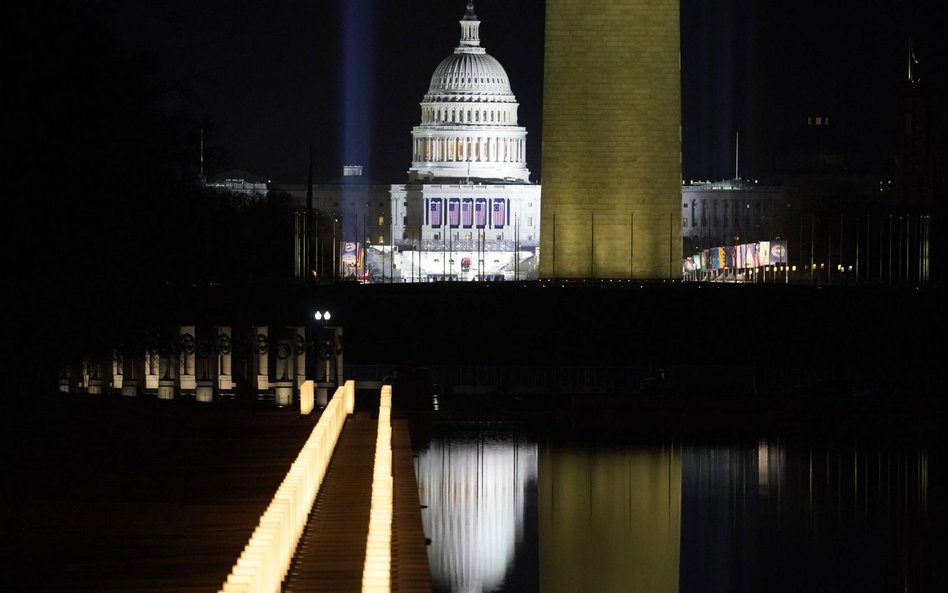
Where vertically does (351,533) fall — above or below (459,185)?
below

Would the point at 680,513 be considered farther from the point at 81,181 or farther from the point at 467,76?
the point at 467,76

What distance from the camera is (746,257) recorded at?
285ft

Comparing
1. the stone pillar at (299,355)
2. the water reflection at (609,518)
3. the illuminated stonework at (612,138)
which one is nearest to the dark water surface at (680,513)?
the water reflection at (609,518)

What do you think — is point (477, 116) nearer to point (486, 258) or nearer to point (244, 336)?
point (486, 258)

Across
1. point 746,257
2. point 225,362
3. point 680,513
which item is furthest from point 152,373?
point 746,257

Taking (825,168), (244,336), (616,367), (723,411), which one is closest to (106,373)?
(244,336)

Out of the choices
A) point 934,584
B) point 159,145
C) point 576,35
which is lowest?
point 934,584

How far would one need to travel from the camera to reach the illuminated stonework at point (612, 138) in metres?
50.9

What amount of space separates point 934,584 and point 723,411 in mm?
15134

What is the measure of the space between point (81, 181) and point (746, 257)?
59511 millimetres

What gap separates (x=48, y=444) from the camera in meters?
27.5

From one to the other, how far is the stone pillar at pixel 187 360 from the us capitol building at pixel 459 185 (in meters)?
96.7

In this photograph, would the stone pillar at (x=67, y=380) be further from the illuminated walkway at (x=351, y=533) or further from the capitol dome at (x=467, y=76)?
the capitol dome at (x=467, y=76)

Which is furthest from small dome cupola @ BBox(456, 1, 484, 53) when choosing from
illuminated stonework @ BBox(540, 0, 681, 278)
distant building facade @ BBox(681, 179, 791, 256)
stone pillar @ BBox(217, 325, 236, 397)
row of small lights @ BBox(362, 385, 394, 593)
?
row of small lights @ BBox(362, 385, 394, 593)
